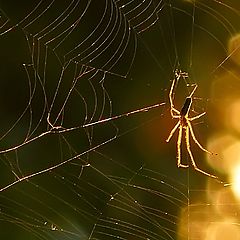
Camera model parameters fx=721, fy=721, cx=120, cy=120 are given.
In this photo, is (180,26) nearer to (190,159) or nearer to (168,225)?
(190,159)

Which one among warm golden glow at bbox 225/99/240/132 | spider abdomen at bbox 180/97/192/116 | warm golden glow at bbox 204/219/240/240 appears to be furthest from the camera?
warm golden glow at bbox 225/99/240/132

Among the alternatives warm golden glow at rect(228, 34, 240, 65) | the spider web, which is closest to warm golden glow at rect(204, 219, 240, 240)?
the spider web

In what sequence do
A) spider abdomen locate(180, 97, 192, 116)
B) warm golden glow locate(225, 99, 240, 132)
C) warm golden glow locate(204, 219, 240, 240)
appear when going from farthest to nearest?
warm golden glow locate(225, 99, 240, 132) → warm golden glow locate(204, 219, 240, 240) → spider abdomen locate(180, 97, 192, 116)

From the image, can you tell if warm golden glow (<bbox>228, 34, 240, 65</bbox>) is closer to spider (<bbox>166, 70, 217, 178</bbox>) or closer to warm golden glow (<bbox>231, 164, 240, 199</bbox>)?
spider (<bbox>166, 70, 217, 178</bbox>)

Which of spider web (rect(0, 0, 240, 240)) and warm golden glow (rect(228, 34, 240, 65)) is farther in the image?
warm golden glow (rect(228, 34, 240, 65))

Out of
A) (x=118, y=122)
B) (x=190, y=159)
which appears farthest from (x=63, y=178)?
(x=190, y=159)

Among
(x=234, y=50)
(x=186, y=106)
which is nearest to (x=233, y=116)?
(x=234, y=50)

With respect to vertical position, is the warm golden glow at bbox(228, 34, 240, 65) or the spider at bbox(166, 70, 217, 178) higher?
the warm golden glow at bbox(228, 34, 240, 65)

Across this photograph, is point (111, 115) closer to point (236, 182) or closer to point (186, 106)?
point (186, 106)
